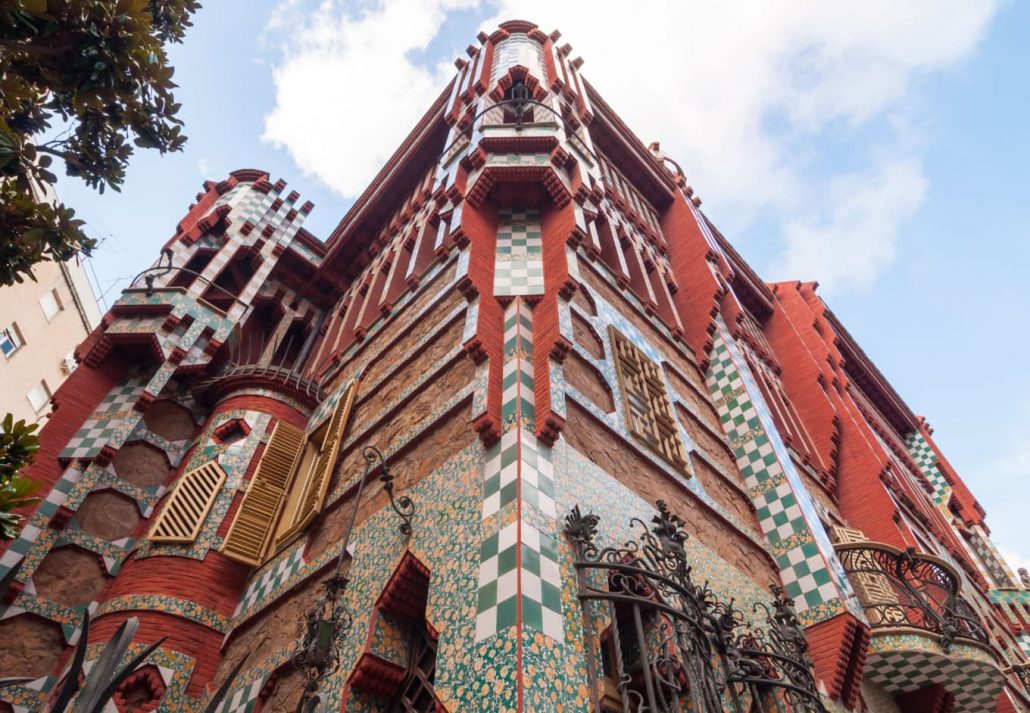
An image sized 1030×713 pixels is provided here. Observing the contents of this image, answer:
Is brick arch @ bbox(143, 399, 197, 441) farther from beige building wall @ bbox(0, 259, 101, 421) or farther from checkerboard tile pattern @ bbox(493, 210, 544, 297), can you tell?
beige building wall @ bbox(0, 259, 101, 421)

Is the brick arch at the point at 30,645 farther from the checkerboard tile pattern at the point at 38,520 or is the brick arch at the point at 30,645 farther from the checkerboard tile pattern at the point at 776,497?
the checkerboard tile pattern at the point at 776,497

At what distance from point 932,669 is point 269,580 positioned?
A: 7257 millimetres

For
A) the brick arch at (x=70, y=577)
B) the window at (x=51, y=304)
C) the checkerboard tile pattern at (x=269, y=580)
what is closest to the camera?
the checkerboard tile pattern at (x=269, y=580)

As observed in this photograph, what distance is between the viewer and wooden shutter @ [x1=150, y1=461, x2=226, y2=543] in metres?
8.12

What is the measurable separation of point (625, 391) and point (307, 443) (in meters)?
4.33

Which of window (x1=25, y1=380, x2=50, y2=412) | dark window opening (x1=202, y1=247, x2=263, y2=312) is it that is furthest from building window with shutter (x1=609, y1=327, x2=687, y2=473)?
window (x1=25, y1=380, x2=50, y2=412)

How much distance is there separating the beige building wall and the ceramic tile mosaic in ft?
65.0

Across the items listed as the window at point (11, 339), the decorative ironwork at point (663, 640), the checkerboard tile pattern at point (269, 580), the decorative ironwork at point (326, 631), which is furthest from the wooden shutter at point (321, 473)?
the window at point (11, 339)

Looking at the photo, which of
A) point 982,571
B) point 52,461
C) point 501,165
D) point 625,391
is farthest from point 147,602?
point 982,571

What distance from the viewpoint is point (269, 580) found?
7.47 metres

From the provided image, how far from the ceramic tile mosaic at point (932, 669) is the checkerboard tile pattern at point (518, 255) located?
5.40 m

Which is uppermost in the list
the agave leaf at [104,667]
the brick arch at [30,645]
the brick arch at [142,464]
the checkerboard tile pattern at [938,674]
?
the brick arch at [142,464]

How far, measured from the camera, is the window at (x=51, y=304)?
22.1m

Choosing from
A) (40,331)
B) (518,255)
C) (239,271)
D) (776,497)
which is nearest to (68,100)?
(518,255)
